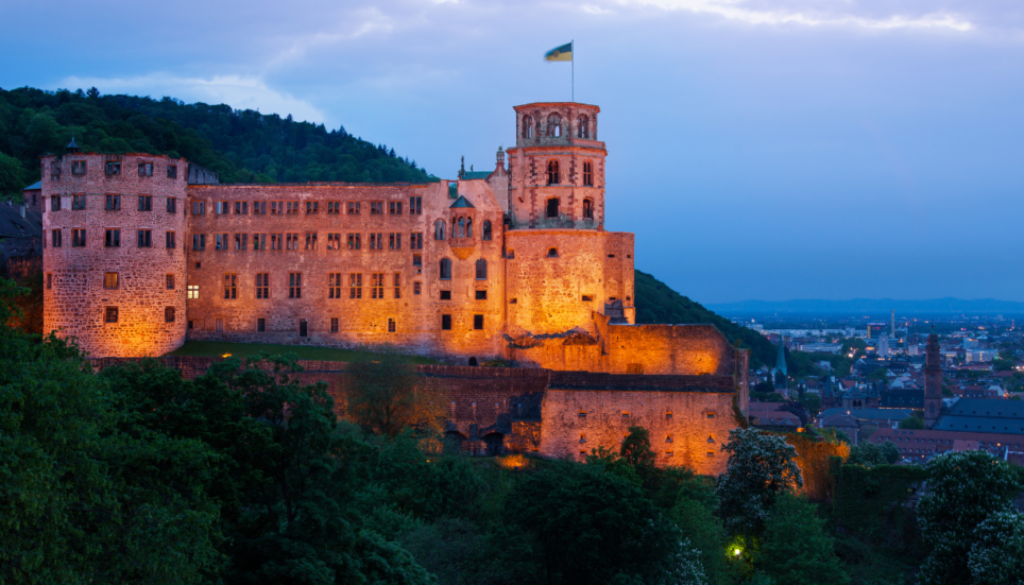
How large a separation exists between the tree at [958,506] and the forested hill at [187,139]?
230 feet

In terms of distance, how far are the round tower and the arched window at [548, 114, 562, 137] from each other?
25.8 m

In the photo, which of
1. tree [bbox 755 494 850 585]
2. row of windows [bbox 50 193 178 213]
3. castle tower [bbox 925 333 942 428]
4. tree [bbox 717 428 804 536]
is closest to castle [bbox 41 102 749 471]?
row of windows [bbox 50 193 178 213]

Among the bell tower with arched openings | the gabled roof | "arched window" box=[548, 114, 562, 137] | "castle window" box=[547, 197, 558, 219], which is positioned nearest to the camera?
the bell tower with arched openings

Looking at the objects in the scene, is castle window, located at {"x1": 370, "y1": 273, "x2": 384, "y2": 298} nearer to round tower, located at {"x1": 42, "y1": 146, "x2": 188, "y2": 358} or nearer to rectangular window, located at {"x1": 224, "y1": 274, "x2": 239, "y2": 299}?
rectangular window, located at {"x1": 224, "y1": 274, "x2": 239, "y2": 299}

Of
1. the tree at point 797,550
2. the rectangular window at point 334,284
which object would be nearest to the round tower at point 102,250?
the rectangular window at point 334,284

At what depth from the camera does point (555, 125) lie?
65.7 m

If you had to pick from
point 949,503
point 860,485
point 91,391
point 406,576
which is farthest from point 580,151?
point 91,391

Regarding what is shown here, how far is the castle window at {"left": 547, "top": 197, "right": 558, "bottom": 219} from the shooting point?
65750mm

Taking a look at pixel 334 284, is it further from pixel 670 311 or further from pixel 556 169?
pixel 670 311

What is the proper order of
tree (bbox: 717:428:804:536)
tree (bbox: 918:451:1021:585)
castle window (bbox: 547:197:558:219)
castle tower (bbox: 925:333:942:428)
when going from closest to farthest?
tree (bbox: 918:451:1021:585) < tree (bbox: 717:428:804:536) < castle window (bbox: 547:197:558:219) < castle tower (bbox: 925:333:942:428)

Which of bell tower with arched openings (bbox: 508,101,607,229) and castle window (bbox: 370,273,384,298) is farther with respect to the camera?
castle window (bbox: 370,273,384,298)

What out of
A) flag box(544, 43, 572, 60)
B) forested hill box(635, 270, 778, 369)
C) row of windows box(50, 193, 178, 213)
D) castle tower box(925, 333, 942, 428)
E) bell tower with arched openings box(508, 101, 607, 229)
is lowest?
castle tower box(925, 333, 942, 428)

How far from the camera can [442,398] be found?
57.2 meters

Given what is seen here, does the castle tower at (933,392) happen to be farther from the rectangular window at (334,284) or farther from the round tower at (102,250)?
the round tower at (102,250)
